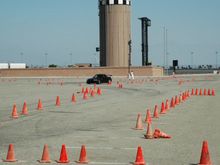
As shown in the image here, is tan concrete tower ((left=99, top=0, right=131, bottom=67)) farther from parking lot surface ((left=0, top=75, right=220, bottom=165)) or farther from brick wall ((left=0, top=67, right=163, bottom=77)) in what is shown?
parking lot surface ((left=0, top=75, right=220, bottom=165))

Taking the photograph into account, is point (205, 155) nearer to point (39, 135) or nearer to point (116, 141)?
point (116, 141)

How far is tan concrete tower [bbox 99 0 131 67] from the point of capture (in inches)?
4208

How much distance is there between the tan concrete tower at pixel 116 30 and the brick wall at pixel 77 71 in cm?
664

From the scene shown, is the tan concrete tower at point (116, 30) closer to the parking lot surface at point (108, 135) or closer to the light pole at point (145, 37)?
the light pole at point (145, 37)

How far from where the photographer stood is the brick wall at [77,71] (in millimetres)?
100812

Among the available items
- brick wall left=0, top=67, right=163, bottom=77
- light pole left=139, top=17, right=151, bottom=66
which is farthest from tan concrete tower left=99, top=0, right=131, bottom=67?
Answer: brick wall left=0, top=67, right=163, bottom=77

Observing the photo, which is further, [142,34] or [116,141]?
[142,34]

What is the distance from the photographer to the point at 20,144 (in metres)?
13.2

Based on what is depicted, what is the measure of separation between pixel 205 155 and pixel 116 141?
429 centimetres

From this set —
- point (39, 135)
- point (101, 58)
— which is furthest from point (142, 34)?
point (39, 135)

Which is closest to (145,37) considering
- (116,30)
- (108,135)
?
(116,30)

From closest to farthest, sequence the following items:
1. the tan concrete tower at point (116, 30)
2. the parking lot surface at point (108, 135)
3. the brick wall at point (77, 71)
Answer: the parking lot surface at point (108, 135)
the brick wall at point (77, 71)
the tan concrete tower at point (116, 30)

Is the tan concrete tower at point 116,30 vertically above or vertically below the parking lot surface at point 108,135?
above

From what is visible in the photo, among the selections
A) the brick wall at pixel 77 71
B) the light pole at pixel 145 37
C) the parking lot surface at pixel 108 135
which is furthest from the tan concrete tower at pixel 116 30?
the parking lot surface at pixel 108 135
